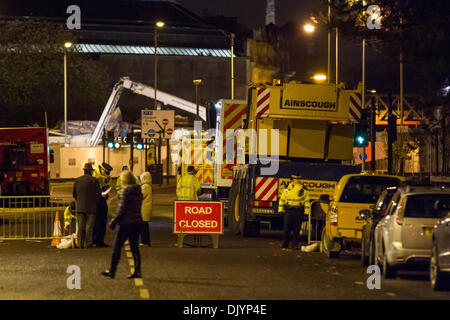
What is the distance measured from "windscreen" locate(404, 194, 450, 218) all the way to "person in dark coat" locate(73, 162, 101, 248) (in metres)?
7.76

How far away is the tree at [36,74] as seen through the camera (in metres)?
76.8

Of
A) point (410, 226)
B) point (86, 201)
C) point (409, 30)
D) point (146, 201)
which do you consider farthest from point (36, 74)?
point (410, 226)

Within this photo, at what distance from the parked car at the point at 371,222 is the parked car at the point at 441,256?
110 inches

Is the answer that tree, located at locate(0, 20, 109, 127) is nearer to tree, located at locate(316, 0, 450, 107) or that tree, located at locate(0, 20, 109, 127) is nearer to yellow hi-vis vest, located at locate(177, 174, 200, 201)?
tree, located at locate(316, 0, 450, 107)

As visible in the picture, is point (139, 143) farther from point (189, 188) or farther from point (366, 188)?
point (366, 188)

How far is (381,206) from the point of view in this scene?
17922 millimetres

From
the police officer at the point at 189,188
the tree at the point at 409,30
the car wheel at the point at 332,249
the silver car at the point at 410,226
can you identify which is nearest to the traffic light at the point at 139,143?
the tree at the point at 409,30

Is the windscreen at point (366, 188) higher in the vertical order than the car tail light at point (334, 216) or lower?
higher

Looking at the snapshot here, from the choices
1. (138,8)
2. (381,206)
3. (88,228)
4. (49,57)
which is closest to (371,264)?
(381,206)

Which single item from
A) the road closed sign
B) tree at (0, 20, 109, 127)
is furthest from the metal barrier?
tree at (0, 20, 109, 127)

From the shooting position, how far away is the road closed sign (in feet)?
72.4

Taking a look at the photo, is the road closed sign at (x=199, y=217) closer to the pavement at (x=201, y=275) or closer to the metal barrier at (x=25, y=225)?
the pavement at (x=201, y=275)

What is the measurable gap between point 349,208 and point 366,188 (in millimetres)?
1671

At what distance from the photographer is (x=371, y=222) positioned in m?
18.2
